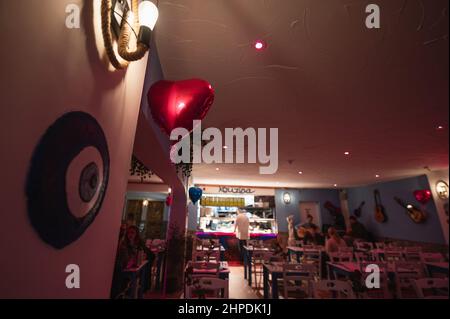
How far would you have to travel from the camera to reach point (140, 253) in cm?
307

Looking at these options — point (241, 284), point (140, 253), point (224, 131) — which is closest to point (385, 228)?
point (241, 284)

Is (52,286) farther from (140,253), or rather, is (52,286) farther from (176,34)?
(140,253)

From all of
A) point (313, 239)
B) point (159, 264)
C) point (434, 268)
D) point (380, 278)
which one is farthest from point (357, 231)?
point (159, 264)

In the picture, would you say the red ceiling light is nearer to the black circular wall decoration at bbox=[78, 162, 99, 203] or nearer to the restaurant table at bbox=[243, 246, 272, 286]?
the black circular wall decoration at bbox=[78, 162, 99, 203]

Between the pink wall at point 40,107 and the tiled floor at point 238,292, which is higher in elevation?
the pink wall at point 40,107

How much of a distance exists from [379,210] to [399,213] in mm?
721

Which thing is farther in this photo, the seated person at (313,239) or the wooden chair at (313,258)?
the seated person at (313,239)

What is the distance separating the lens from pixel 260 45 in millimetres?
1637

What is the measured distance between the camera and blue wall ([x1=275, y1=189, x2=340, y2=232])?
8367 millimetres

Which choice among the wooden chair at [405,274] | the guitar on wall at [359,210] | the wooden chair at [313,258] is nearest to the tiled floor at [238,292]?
the wooden chair at [313,258]

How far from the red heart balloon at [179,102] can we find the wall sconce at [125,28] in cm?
27

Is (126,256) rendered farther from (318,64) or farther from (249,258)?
(318,64)

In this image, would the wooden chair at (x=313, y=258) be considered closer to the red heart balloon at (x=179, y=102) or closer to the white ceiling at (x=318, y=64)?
the white ceiling at (x=318, y=64)

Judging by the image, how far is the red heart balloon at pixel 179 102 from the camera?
1108 millimetres
